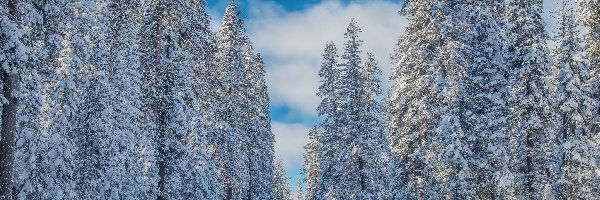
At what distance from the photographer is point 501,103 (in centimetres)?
2220

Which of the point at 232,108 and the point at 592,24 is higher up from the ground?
the point at 232,108

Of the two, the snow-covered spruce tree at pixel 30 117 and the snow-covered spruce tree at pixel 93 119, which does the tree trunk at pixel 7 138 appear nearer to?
the snow-covered spruce tree at pixel 30 117

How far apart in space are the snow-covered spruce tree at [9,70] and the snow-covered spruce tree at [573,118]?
19698mm

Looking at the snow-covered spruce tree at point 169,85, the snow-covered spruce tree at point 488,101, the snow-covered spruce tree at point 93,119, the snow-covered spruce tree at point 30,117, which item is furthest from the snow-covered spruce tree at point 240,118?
the snow-covered spruce tree at point 488,101

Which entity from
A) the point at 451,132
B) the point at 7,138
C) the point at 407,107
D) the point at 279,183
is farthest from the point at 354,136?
the point at 279,183

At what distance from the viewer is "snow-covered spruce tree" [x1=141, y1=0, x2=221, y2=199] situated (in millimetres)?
23688

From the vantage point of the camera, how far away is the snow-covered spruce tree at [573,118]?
22672mm

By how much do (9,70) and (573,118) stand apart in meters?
20.8

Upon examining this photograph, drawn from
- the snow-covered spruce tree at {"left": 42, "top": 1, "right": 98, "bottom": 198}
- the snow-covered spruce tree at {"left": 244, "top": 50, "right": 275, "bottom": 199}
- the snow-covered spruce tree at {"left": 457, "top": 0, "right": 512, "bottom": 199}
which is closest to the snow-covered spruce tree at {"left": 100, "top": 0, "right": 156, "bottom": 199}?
the snow-covered spruce tree at {"left": 42, "top": 1, "right": 98, "bottom": 198}

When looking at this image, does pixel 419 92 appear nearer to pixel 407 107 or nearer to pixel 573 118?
pixel 407 107

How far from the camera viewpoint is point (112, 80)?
22406 mm

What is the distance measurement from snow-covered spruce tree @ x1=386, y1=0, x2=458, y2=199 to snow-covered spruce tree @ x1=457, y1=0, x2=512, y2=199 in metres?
1.78

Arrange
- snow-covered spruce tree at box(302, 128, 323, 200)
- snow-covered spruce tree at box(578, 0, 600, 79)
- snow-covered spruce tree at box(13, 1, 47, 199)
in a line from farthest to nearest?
snow-covered spruce tree at box(302, 128, 323, 200) < snow-covered spruce tree at box(578, 0, 600, 79) < snow-covered spruce tree at box(13, 1, 47, 199)

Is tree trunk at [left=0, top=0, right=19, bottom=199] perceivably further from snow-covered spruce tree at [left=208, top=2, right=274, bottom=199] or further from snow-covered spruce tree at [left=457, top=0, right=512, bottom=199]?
snow-covered spruce tree at [left=208, top=2, right=274, bottom=199]
